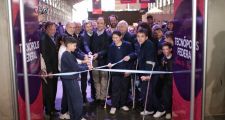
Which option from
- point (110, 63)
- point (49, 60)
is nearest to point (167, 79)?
point (110, 63)

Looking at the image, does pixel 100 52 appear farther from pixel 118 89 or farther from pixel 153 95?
pixel 153 95

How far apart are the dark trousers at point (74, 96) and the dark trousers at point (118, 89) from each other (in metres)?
1.11

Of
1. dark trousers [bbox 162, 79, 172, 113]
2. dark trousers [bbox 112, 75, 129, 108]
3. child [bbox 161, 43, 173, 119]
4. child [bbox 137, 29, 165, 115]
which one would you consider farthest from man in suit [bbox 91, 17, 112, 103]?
dark trousers [bbox 162, 79, 172, 113]

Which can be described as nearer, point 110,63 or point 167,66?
point 167,66

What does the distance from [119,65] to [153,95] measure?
834 millimetres

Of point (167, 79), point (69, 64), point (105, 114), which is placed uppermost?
point (69, 64)

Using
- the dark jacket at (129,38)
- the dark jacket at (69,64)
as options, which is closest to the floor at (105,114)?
the dark jacket at (69,64)

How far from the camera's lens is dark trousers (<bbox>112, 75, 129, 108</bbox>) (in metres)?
5.96

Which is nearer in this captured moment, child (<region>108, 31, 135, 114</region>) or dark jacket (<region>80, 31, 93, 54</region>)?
child (<region>108, 31, 135, 114</region>)

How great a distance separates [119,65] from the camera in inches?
232

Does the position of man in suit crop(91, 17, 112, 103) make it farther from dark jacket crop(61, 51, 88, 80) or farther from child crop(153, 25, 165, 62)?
dark jacket crop(61, 51, 88, 80)

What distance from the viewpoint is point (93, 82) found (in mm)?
6633

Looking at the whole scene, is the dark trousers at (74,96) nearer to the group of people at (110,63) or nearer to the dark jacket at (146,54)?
the group of people at (110,63)

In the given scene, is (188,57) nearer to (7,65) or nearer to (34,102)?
(34,102)
